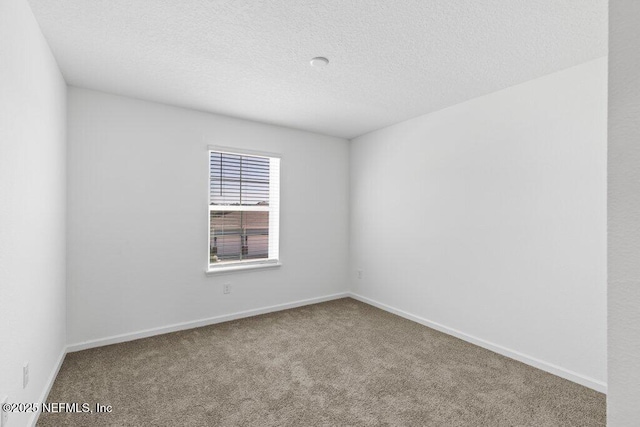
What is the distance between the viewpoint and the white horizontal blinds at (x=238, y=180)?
12.0ft

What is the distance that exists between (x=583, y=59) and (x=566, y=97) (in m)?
0.27

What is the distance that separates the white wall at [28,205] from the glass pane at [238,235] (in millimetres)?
1482

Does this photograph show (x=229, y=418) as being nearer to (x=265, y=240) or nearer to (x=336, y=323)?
(x=336, y=323)

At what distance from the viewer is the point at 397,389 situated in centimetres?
222

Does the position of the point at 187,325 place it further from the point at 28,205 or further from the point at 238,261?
the point at 28,205

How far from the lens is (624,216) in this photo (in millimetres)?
717

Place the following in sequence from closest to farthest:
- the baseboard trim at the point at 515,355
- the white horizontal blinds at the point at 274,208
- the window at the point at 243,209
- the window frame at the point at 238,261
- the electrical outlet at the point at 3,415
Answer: the electrical outlet at the point at 3,415 → the baseboard trim at the point at 515,355 → the window frame at the point at 238,261 → the window at the point at 243,209 → the white horizontal blinds at the point at 274,208

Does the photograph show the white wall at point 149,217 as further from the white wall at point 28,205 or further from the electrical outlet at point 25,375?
the electrical outlet at point 25,375

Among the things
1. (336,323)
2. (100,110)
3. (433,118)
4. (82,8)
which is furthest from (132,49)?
(336,323)

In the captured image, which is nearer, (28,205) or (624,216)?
(624,216)

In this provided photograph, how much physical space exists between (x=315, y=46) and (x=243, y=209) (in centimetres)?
228

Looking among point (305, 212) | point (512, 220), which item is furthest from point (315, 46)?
point (305, 212)

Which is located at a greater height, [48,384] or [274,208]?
[274,208]

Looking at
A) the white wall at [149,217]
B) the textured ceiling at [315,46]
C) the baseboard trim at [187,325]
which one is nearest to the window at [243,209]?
the white wall at [149,217]
